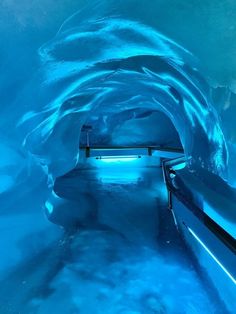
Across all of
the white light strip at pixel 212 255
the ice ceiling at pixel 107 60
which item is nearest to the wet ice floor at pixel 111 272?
the white light strip at pixel 212 255

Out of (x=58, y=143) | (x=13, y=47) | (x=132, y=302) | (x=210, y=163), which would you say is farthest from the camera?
(x=58, y=143)

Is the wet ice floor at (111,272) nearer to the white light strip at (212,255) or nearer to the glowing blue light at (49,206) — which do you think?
the glowing blue light at (49,206)

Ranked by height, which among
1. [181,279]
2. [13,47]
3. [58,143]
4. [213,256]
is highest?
[13,47]

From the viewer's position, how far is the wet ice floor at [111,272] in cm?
185

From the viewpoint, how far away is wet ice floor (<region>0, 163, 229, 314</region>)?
1.85 meters

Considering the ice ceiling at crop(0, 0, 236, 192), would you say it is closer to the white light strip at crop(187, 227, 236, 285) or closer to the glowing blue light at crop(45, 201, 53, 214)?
the glowing blue light at crop(45, 201, 53, 214)

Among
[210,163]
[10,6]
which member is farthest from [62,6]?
[210,163]

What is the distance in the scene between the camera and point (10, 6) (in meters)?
1.53

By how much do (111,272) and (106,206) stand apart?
1.78 metres

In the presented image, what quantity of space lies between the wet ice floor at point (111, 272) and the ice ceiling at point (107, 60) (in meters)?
0.75

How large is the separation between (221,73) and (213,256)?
4.15 ft

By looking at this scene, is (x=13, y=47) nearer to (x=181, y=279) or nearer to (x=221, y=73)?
(x=221, y=73)

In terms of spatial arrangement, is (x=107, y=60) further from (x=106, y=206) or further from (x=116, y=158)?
(x=116, y=158)

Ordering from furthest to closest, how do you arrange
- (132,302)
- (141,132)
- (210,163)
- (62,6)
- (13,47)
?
(141,132) → (210,163) → (132,302) → (13,47) → (62,6)
